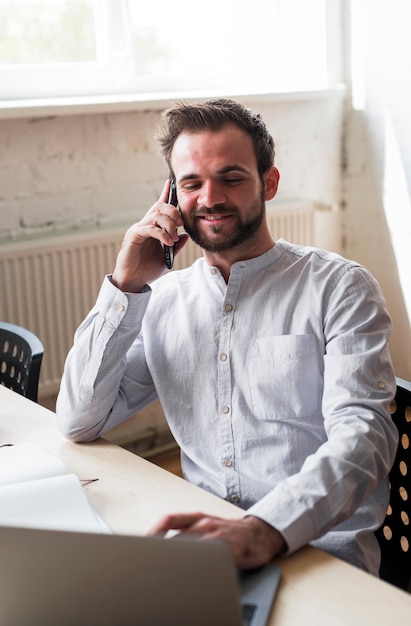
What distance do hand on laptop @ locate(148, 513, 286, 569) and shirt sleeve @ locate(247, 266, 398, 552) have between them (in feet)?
0.06

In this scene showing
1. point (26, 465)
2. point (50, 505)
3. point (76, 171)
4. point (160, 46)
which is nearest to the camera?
point (50, 505)

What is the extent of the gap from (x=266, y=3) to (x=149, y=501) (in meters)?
2.98

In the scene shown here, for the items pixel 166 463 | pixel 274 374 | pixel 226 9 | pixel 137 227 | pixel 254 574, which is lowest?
pixel 166 463

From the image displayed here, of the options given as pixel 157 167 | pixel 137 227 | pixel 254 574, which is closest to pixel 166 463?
pixel 157 167

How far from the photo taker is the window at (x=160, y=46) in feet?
9.50

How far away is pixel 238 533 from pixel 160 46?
2.61 meters

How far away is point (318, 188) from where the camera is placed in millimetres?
3713

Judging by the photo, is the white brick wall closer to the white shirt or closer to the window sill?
the window sill

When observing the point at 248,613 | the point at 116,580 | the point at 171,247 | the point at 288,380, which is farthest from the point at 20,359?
the point at 116,580

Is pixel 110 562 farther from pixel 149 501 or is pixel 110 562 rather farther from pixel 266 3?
pixel 266 3

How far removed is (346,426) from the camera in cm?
125

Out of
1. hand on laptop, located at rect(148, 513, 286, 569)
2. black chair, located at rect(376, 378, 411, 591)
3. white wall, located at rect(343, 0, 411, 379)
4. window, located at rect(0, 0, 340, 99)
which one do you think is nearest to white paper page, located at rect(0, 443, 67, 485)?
hand on laptop, located at rect(148, 513, 286, 569)

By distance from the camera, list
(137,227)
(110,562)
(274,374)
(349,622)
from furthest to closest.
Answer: (137,227)
(274,374)
(349,622)
(110,562)

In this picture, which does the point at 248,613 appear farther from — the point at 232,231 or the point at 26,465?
the point at 232,231
